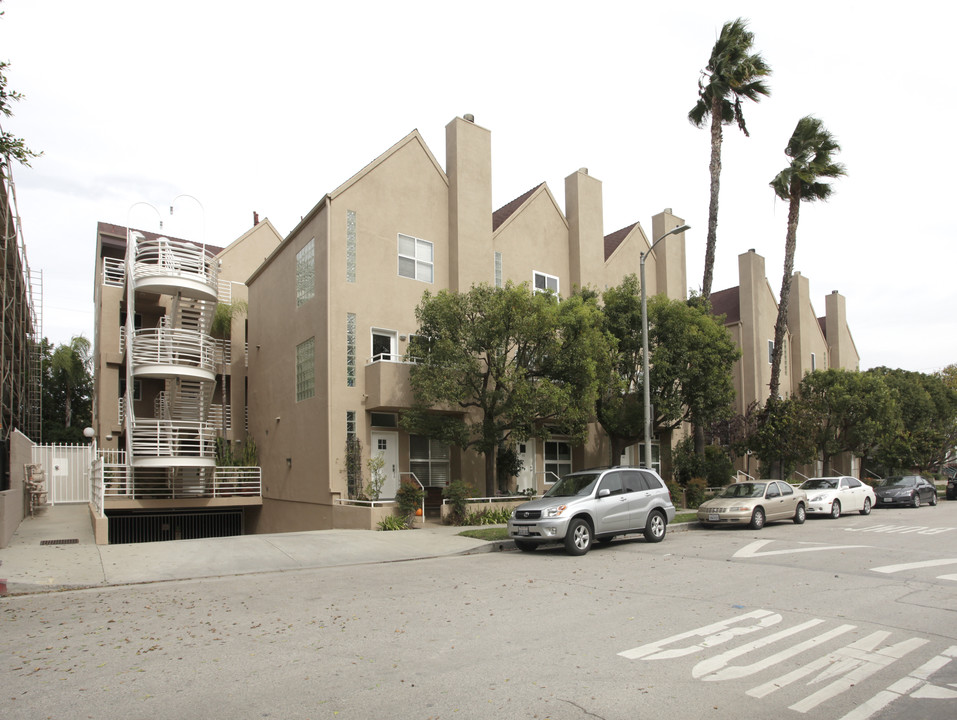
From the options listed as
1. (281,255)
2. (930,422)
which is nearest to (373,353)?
(281,255)

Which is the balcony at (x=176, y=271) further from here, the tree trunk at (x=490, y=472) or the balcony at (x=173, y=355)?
the tree trunk at (x=490, y=472)

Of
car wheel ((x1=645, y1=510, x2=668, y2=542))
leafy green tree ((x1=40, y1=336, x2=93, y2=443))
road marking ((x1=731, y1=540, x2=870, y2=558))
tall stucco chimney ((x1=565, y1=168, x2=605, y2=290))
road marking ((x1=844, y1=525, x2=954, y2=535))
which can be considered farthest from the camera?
leafy green tree ((x1=40, y1=336, x2=93, y2=443))

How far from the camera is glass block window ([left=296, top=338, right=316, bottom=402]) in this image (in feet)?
72.2

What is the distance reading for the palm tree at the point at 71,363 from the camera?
4081cm

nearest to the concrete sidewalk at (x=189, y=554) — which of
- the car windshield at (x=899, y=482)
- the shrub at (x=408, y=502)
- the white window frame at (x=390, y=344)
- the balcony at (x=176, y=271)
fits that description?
the shrub at (x=408, y=502)

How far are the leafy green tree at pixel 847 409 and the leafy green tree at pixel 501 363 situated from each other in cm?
1609

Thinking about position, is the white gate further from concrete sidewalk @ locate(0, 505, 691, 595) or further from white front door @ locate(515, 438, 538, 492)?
white front door @ locate(515, 438, 538, 492)

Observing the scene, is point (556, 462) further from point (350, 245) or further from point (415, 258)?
point (350, 245)

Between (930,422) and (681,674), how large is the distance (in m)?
41.4

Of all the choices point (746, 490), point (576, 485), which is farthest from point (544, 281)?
point (576, 485)

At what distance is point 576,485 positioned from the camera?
15.4 metres

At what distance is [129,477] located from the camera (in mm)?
23453

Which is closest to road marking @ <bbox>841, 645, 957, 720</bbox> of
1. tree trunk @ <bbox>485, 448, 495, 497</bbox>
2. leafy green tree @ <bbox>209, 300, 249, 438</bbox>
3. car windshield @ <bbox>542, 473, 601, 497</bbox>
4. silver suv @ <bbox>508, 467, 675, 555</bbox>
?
silver suv @ <bbox>508, 467, 675, 555</bbox>

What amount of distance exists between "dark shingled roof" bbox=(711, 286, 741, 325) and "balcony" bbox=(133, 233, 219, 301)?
25.4 m
